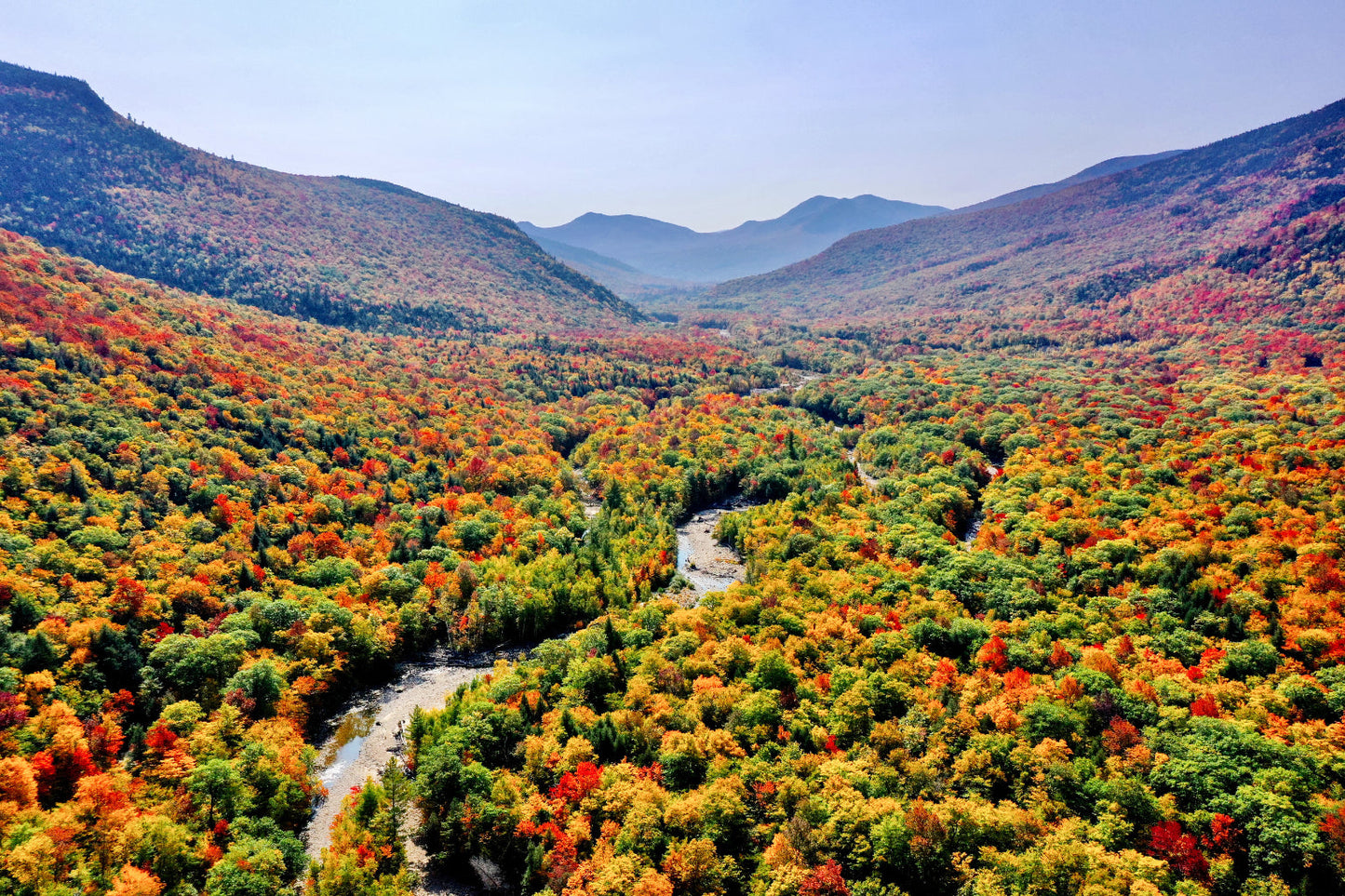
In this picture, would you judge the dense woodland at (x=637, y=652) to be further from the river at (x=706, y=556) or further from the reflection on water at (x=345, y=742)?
the river at (x=706, y=556)

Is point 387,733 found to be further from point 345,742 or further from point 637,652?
point 637,652

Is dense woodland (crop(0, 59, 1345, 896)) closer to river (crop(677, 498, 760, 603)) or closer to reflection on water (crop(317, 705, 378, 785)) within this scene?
reflection on water (crop(317, 705, 378, 785))

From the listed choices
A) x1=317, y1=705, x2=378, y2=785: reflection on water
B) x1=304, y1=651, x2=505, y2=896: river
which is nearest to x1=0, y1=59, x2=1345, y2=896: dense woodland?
x1=304, y1=651, x2=505, y2=896: river

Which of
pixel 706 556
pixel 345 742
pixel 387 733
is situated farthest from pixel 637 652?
pixel 706 556

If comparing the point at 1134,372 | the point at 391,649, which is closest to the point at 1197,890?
the point at 391,649

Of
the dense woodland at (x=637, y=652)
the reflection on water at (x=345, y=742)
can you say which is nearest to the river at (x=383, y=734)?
the reflection on water at (x=345, y=742)

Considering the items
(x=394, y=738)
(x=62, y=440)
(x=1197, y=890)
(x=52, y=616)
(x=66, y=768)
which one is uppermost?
(x=62, y=440)

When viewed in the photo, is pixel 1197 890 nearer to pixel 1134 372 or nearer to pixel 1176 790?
pixel 1176 790
